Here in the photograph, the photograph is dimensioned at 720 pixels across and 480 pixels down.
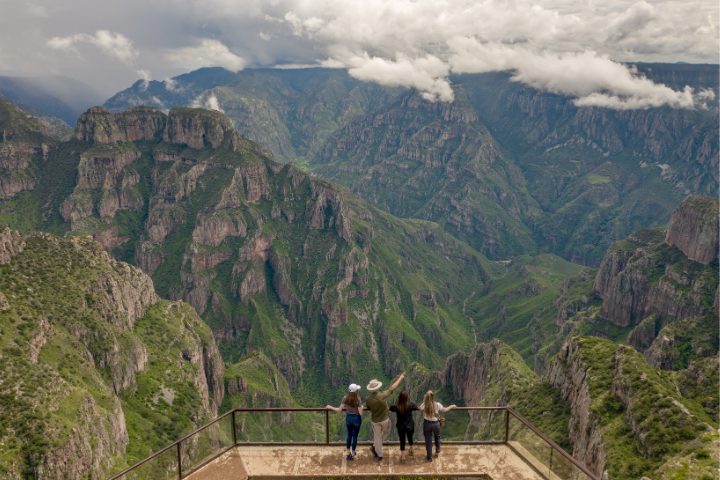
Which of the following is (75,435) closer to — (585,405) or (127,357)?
(127,357)

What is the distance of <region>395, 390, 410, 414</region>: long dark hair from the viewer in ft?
100

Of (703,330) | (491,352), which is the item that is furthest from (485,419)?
(703,330)

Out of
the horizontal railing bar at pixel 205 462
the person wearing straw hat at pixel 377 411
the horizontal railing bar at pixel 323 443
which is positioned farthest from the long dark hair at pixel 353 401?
the horizontal railing bar at pixel 205 462

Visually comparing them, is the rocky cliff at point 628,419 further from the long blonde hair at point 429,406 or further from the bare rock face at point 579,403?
the long blonde hair at point 429,406

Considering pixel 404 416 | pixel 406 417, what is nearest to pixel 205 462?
pixel 404 416

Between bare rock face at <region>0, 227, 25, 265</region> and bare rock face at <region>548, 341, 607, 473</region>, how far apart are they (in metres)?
135

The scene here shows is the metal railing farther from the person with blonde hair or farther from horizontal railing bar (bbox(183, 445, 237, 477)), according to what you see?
the person with blonde hair

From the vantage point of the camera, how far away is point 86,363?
11875 centimetres

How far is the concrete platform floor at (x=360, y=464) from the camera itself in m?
Answer: 29.9

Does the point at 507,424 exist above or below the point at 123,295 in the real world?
above

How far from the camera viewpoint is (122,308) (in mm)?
148875

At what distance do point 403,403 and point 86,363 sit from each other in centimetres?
11338

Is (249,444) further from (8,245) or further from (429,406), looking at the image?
(8,245)

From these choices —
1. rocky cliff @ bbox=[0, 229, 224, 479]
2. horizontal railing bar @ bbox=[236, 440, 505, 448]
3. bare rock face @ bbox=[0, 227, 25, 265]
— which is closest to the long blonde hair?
horizontal railing bar @ bbox=[236, 440, 505, 448]
